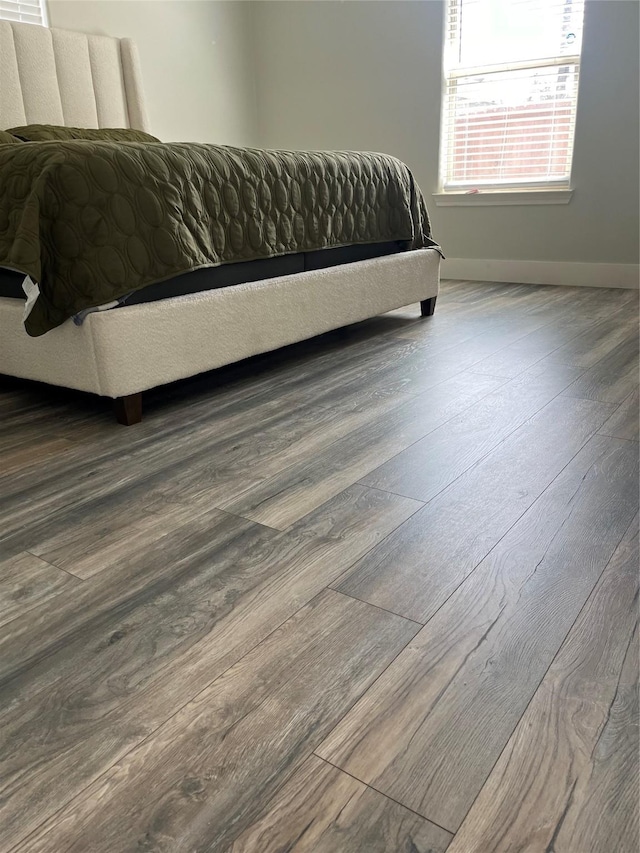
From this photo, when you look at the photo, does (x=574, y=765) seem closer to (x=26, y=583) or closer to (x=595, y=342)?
(x=26, y=583)

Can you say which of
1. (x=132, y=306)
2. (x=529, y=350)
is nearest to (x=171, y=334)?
(x=132, y=306)

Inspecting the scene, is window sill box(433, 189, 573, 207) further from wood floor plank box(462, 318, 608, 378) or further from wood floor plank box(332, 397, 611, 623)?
wood floor plank box(332, 397, 611, 623)

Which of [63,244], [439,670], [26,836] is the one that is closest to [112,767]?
[26,836]

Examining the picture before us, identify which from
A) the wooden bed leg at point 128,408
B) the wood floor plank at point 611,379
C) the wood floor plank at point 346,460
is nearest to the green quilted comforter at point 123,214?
the wooden bed leg at point 128,408

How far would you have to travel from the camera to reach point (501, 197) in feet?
13.3

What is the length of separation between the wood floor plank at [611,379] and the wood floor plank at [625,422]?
0.05 m

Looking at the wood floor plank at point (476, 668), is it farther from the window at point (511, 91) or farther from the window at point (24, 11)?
the window at point (24, 11)

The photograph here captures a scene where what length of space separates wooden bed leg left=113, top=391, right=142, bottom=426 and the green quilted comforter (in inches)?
10.7

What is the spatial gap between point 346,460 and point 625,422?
797mm

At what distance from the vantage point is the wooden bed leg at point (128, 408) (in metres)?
1.84

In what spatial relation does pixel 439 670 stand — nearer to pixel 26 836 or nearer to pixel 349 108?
pixel 26 836

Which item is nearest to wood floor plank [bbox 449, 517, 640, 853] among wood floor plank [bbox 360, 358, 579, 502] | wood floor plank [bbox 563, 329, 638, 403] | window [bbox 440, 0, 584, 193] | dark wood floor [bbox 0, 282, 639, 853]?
dark wood floor [bbox 0, 282, 639, 853]

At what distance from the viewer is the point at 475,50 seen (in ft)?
13.0

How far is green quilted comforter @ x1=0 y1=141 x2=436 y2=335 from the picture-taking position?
5.50ft
